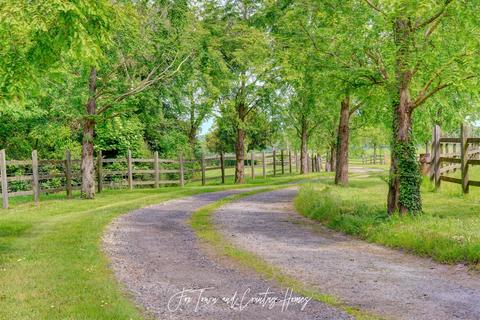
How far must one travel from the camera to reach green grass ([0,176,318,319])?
246 inches

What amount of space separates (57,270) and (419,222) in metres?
7.93

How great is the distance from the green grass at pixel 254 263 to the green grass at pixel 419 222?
319 centimetres

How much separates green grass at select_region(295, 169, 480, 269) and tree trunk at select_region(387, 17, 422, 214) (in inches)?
18.4

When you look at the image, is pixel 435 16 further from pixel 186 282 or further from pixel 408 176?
pixel 186 282

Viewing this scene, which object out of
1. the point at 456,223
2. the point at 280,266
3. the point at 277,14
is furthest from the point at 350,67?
the point at 277,14

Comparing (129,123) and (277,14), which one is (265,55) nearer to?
(277,14)

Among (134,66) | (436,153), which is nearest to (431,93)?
(436,153)

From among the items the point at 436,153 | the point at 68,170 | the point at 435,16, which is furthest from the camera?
the point at 68,170

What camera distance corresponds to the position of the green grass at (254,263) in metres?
6.43

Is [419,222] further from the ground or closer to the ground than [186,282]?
further from the ground

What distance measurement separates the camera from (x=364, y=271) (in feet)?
26.7

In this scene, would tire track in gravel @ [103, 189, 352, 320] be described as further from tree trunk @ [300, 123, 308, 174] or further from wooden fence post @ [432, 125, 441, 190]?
tree trunk @ [300, 123, 308, 174]

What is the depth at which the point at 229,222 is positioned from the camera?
45.5ft

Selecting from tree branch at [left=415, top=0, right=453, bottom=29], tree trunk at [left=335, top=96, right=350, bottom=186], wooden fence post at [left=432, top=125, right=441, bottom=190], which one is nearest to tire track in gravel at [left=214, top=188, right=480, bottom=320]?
tree branch at [left=415, top=0, right=453, bottom=29]
